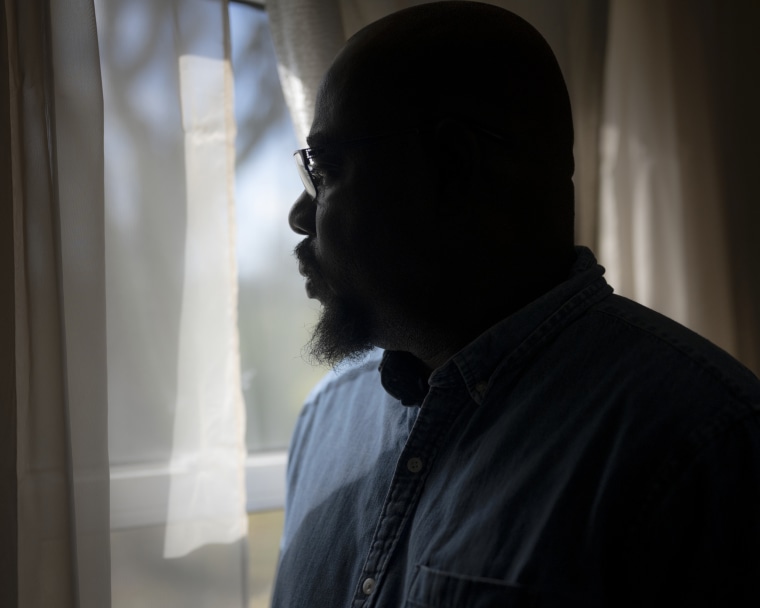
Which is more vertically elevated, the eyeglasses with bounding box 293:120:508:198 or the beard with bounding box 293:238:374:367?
the eyeglasses with bounding box 293:120:508:198

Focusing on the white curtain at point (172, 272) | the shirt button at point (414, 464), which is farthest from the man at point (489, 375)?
the white curtain at point (172, 272)

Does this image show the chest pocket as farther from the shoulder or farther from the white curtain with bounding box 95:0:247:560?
the white curtain with bounding box 95:0:247:560

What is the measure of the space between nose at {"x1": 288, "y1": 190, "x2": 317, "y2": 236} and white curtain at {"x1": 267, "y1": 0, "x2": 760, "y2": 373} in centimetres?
85

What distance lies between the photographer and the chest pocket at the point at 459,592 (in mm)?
648

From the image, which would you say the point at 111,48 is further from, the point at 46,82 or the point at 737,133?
the point at 737,133

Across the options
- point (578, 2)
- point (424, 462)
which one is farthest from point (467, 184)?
point (578, 2)

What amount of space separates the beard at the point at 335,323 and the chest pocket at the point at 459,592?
1.03ft

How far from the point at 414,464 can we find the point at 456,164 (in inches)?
14.7

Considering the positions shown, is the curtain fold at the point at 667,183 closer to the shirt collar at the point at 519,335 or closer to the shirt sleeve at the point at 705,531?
the shirt collar at the point at 519,335

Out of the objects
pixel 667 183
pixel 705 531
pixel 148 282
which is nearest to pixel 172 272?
pixel 148 282

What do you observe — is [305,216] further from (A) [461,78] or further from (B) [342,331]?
(A) [461,78]

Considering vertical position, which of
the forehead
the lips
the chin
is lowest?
the chin

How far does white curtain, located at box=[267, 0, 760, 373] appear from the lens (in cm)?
159

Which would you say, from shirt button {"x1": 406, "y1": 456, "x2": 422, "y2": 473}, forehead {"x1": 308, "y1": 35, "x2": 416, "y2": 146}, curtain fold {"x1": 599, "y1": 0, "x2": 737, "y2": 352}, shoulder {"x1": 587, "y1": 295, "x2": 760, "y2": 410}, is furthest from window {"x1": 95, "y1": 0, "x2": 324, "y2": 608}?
curtain fold {"x1": 599, "y1": 0, "x2": 737, "y2": 352}
